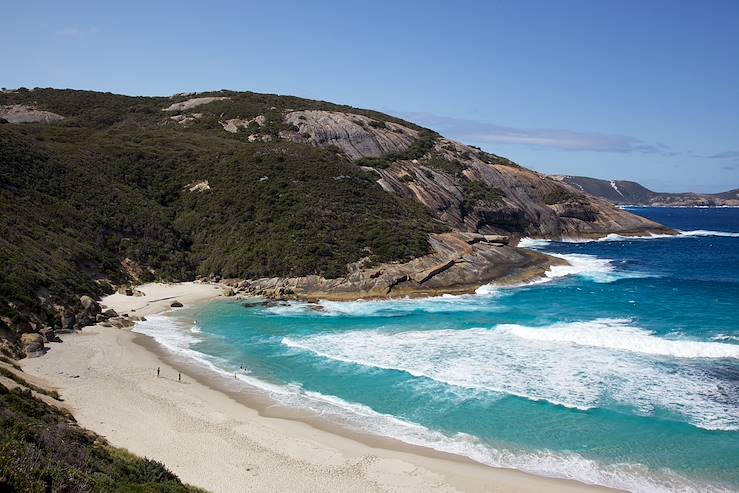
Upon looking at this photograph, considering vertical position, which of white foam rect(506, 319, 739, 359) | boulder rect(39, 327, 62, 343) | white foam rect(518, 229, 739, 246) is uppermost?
white foam rect(518, 229, 739, 246)

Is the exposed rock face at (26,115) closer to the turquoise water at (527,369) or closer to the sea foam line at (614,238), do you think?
the turquoise water at (527,369)

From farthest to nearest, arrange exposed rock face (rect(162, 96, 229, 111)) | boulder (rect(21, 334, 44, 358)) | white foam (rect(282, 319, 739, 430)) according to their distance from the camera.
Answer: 1. exposed rock face (rect(162, 96, 229, 111))
2. boulder (rect(21, 334, 44, 358))
3. white foam (rect(282, 319, 739, 430))

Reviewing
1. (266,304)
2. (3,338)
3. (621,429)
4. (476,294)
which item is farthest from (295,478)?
(476,294)

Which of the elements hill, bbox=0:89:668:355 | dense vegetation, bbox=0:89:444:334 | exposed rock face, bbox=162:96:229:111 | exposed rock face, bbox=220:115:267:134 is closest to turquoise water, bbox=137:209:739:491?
hill, bbox=0:89:668:355

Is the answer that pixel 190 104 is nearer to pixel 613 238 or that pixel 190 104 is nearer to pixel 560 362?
pixel 613 238

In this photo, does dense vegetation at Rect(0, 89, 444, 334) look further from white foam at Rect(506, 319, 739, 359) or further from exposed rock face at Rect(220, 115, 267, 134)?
white foam at Rect(506, 319, 739, 359)

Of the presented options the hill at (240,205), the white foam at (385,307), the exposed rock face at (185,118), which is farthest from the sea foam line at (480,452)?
the exposed rock face at (185,118)

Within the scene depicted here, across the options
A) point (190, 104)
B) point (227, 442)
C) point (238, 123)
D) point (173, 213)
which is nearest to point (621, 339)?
point (227, 442)

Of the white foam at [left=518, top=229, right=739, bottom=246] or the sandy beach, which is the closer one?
the sandy beach
